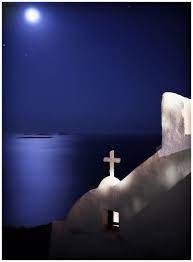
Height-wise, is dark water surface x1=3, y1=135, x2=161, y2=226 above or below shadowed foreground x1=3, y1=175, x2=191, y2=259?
above

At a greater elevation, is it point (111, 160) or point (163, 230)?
point (111, 160)

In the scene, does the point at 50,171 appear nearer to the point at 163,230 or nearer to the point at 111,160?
the point at 111,160

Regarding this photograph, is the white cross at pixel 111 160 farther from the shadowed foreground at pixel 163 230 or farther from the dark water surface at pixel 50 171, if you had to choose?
the shadowed foreground at pixel 163 230

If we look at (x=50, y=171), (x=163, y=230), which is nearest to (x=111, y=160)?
(x=50, y=171)

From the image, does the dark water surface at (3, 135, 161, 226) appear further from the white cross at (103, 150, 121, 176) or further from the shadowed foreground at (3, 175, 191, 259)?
the shadowed foreground at (3, 175, 191, 259)

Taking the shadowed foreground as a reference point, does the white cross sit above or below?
above

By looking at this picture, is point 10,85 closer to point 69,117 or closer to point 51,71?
point 51,71

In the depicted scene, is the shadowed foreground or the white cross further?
the white cross

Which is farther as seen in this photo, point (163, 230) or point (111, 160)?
point (111, 160)

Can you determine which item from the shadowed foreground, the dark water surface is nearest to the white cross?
the dark water surface
